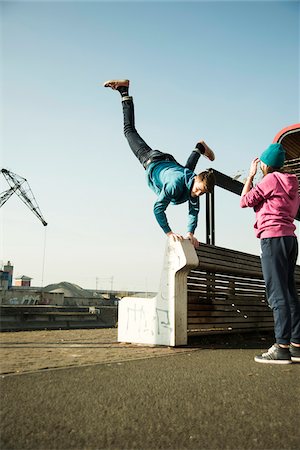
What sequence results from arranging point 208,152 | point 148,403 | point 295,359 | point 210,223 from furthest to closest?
1. point 210,223
2. point 208,152
3. point 295,359
4. point 148,403

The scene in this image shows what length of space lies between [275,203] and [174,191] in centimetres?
153

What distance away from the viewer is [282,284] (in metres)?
3.88

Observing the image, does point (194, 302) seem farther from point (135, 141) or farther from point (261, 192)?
point (135, 141)

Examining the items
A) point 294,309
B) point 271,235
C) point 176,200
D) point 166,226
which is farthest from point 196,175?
point 294,309

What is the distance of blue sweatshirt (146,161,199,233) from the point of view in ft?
17.2

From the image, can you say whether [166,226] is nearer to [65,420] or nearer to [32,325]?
[65,420]

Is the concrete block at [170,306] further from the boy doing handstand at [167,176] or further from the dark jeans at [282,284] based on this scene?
the dark jeans at [282,284]

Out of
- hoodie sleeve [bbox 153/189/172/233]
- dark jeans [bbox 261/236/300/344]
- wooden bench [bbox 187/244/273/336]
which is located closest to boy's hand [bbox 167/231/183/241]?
hoodie sleeve [bbox 153/189/172/233]

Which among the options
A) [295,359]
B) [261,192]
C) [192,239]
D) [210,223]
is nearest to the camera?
[295,359]

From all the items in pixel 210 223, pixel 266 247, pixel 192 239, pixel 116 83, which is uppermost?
pixel 116 83

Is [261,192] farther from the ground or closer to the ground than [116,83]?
closer to the ground

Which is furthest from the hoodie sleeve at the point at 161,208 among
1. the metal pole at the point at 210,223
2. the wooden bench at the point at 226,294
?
the metal pole at the point at 210,223

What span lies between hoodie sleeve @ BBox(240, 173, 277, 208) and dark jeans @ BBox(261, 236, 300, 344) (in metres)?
0.41

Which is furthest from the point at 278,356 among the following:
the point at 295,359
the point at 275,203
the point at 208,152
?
the point at 208,152
